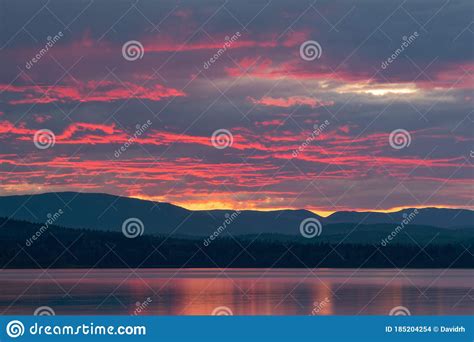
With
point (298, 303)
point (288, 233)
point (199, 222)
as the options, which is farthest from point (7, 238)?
point (298, 303)

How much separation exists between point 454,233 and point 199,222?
4985cm

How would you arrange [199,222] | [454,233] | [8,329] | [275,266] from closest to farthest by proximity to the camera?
[8,329]
[454,233]
[199,222]
[275,266]

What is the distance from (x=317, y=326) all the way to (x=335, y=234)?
12482 centimetres

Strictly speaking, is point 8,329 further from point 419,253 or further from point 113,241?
point 419,253

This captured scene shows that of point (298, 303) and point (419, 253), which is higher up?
point (419, 253)

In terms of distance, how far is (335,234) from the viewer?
493ft

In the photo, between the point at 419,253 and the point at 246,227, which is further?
the point at 419,253

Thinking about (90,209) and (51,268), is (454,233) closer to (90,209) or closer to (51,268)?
(90,209)

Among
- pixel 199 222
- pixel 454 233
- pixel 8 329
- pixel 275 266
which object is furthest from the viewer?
pixel 275 266

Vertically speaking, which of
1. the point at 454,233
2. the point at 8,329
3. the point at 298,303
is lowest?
the point at 8,329

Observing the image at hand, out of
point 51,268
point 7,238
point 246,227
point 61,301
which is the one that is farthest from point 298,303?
point 51,268

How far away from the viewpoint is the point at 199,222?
169 meters

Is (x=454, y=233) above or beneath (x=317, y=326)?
above

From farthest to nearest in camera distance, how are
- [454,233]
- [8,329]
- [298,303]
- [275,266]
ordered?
[275,266]
[454,233]
[298,303]
[8,329]
